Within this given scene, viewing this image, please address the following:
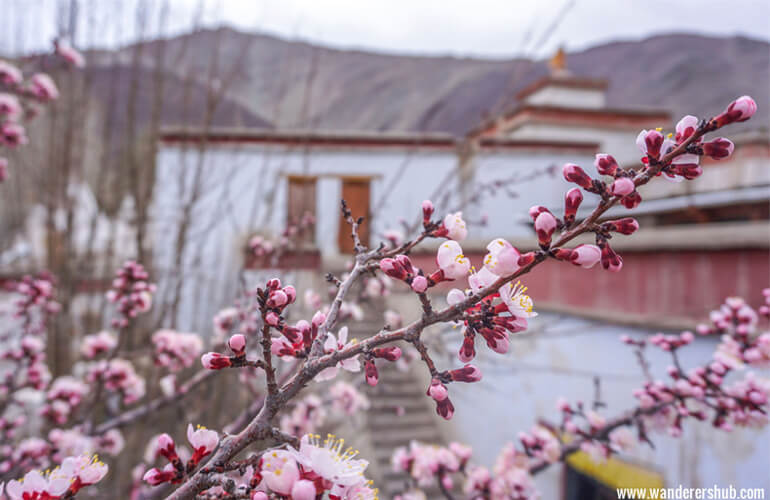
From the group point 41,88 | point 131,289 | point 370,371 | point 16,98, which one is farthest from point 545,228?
point 16,98

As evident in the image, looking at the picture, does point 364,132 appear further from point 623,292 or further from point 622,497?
point 622,497

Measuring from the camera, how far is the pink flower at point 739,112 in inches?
18.2

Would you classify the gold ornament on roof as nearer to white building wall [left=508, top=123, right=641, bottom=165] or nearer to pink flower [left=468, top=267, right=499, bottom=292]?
white building wall [left=508, top=123, right=641, bottom=165]

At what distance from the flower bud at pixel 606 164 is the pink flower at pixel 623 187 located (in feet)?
0.11

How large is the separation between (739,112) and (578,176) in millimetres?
168

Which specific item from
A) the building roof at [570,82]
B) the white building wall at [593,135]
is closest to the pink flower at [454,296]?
the white building wall at [593,135]

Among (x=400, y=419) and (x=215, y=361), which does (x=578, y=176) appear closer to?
(x=215, y=361)

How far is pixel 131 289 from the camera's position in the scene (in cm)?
137

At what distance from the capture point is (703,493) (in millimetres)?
1738

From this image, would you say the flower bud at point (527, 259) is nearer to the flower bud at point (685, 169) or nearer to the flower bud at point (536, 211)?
the flower bud at point (536, 211)

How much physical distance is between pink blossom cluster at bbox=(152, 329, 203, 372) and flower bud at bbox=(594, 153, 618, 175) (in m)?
1.44

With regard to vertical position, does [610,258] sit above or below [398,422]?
above

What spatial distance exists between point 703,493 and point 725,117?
75.2 inches

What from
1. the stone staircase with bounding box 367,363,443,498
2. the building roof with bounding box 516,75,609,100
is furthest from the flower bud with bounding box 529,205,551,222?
the building roof with bounding box 516,75,609,100
